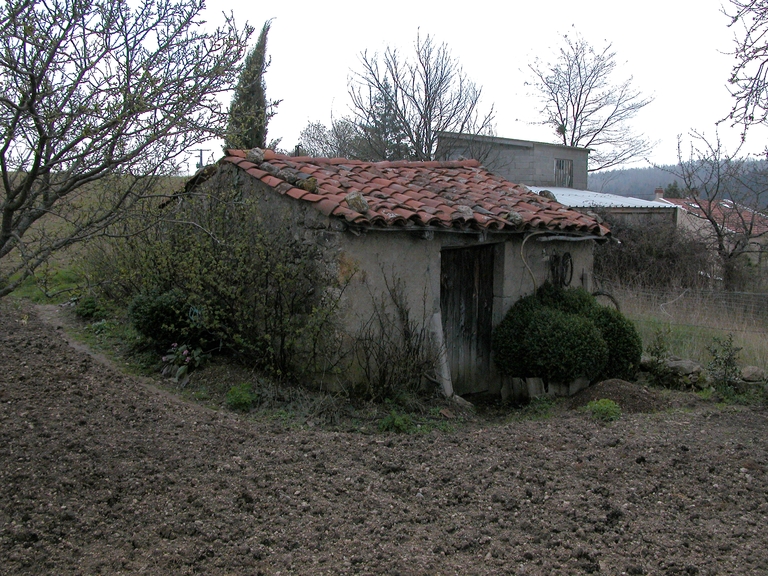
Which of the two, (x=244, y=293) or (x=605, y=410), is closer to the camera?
(x=605, y=410)

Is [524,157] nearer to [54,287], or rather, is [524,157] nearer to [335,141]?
[335,141]

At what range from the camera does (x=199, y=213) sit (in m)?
7.69

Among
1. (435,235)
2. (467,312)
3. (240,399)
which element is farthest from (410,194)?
(240,399)

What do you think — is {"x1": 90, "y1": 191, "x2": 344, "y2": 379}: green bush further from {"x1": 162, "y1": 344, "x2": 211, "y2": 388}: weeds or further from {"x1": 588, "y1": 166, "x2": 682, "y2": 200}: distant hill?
{"x1": 588, "y1": 166, "x2": 682, "y2": 200}: distant hill

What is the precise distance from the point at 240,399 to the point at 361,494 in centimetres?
249

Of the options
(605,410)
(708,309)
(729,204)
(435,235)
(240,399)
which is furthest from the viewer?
(729,204)

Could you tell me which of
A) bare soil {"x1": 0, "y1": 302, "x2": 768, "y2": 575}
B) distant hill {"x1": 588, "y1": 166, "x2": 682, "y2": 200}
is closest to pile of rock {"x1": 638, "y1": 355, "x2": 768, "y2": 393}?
bare soil {"x1": 0, "y1": 302, "x2": 768, "y2": 575}

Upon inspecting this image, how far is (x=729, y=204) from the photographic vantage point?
55.9 feet

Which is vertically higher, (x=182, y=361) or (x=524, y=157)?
(x=524, y=157)

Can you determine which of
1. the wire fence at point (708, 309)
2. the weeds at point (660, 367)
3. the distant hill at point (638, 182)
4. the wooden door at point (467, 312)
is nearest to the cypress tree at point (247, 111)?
the wooden door at point (467, 312)

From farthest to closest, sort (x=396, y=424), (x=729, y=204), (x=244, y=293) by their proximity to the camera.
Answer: (x=729, y=204)
(x=244, y=293)
(x=396, y=424)

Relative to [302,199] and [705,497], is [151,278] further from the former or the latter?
[705,497]

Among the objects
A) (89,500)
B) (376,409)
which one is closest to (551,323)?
(376,409)

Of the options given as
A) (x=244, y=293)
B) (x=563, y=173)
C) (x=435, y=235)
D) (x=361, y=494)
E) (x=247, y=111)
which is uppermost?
(x=563, y=173)
